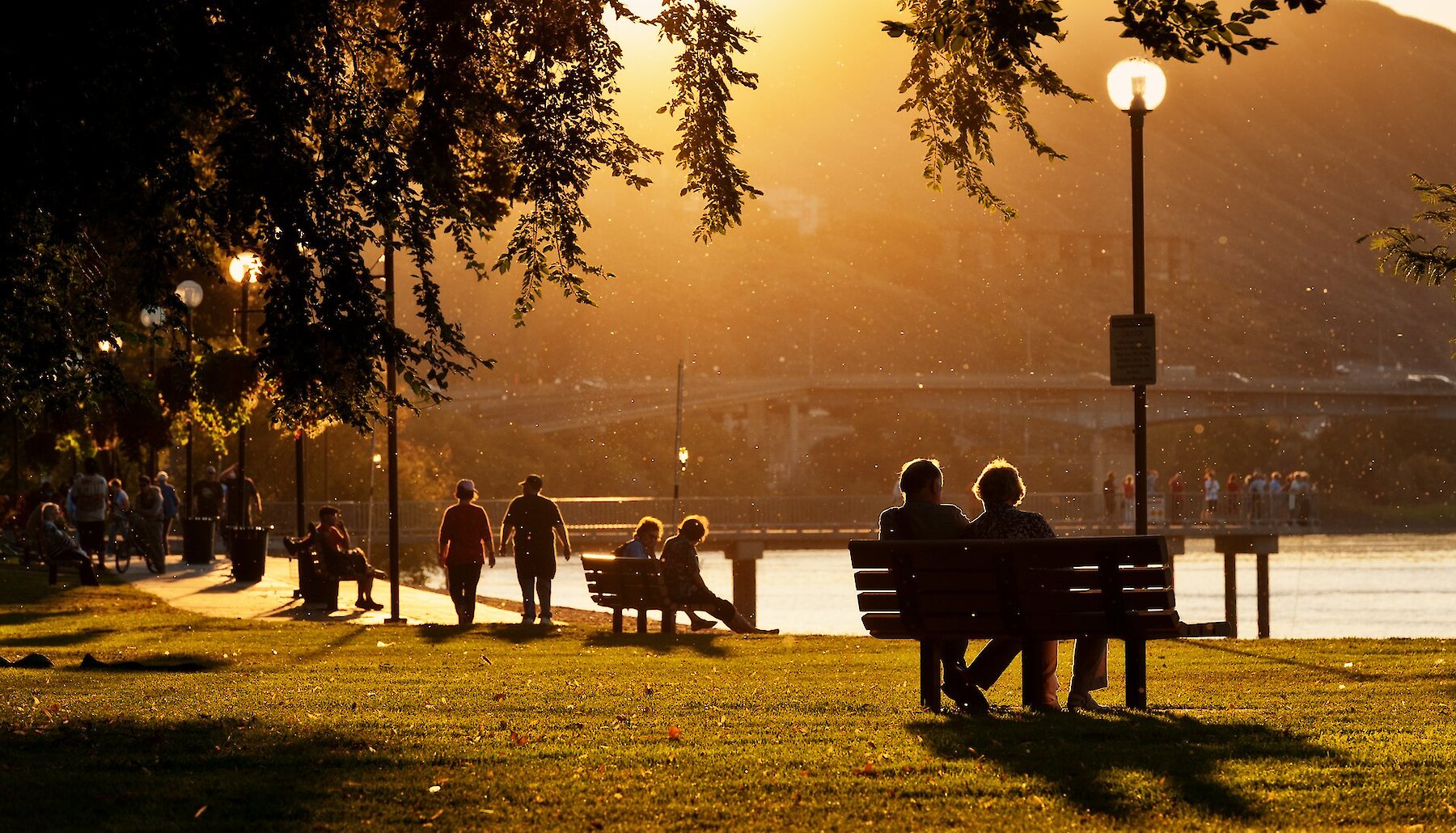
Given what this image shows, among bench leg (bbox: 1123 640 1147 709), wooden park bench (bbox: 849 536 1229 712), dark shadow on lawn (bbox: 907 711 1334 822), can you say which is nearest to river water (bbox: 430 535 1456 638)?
bench leg (bbox: 1123 640 1147 709)

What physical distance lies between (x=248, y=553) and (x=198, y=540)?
5.87 meters

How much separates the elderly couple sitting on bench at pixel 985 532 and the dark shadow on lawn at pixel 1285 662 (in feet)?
12.8

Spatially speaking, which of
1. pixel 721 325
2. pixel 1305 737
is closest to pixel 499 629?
pixel 1305 737

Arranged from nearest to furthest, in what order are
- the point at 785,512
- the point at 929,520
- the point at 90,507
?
the point at 929,520 < the point at 90,507 < the point at 785,512

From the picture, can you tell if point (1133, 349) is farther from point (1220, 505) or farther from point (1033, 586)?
point (1220, 505)

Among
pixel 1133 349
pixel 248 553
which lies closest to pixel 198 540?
pixel 248 553

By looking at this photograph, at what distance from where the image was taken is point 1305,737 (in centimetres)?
908

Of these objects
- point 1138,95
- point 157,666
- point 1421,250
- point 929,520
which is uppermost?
point 1138,95

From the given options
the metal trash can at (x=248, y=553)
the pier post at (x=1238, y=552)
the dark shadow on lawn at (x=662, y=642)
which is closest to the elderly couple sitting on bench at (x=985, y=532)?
the dark shadow on lawn at (x=662, y=642)

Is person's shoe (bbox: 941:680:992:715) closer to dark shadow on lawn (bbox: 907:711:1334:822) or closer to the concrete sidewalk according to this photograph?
dark shadow on lawn (bbox: 907:711:1334:822)

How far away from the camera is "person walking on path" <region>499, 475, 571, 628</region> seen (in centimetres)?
2212

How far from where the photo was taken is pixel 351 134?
1177 centimetres

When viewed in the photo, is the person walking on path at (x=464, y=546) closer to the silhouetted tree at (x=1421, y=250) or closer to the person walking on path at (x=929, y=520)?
the silhouetted tree at (x=1421, y=250)

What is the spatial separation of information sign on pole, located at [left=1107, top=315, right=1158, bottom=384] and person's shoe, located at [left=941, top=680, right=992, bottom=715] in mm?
4654
